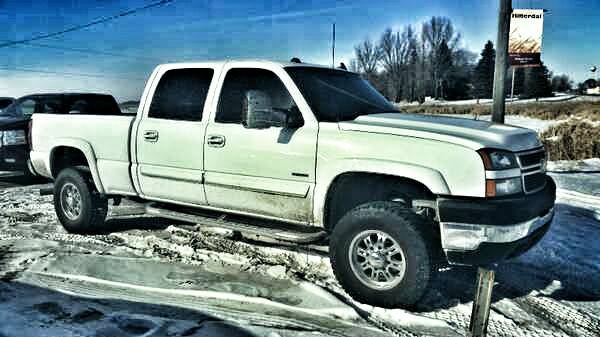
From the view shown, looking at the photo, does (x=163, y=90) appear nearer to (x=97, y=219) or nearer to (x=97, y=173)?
(x=97, y=173)

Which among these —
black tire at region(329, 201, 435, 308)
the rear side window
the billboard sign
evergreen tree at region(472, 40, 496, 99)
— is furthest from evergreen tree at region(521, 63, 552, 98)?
black tire at region(329, 201, 435, 308)

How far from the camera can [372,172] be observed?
393 centimetres

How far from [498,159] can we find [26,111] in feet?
31.5

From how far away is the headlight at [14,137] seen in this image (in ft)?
31.5

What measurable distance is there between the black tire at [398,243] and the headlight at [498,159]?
64 centimetres

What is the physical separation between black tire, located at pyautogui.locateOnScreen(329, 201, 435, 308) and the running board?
14.4 inches

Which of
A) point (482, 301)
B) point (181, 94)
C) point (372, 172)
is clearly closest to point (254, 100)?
point (372, 172)

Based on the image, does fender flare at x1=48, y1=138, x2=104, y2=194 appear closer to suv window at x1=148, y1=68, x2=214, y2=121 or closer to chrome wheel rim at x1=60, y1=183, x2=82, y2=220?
chrome wheel rim at x1=60, y1=183, x2=82, y2=220

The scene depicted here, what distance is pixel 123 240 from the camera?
18.9 feet

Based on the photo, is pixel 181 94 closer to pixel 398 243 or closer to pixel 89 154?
pixel 89 154

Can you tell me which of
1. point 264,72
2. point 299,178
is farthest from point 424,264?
point 264,72

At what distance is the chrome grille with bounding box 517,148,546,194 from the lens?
→ 3.83 meters

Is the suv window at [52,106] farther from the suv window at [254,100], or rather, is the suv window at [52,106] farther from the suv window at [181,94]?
the suv window at [254,100]

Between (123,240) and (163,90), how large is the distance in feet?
5.73
